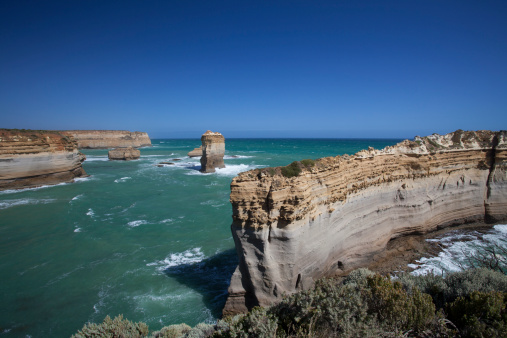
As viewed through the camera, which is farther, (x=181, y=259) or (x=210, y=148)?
(x=210, y=148)

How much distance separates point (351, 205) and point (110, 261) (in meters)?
11.8

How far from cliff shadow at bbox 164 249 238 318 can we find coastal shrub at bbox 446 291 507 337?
6800 millimetres

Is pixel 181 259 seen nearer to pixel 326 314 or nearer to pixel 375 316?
pixel 326 314

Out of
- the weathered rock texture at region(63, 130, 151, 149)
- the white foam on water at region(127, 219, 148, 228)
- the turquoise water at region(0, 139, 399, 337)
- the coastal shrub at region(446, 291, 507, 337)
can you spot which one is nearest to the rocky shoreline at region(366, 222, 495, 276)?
the coastal shrub at region(446, 291, 507, 337)

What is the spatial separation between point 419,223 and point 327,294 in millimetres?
10605

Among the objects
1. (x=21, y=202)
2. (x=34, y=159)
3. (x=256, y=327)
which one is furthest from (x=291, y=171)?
(x=34, y=159)

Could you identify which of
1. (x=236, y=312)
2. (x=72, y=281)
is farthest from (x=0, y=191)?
(x=236, y=312)

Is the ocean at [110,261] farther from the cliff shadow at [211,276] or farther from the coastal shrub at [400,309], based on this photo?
the coastal shrub at [400,309]

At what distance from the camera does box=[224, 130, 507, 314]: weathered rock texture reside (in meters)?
7.95

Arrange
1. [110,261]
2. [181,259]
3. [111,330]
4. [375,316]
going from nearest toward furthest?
[375,316] < [111,330] < [110,261] < [181,259]

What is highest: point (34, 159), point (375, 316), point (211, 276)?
point (34, 159)

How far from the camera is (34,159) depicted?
87.9 feet

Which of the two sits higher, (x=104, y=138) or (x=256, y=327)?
(x=104, y=138)

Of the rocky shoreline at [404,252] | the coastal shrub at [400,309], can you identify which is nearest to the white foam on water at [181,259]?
the rocky shoreline at [404,252]
